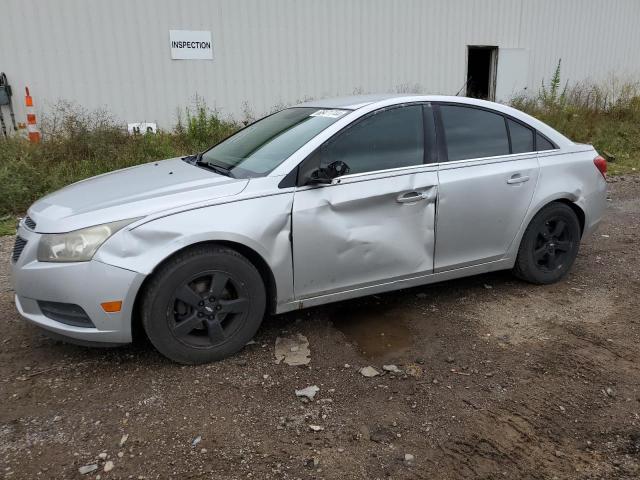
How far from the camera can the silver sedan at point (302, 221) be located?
297 cm

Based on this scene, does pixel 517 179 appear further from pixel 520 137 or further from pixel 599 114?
pixel 599 114

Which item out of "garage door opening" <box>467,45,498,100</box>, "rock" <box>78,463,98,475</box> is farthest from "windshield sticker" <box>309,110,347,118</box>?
"garage door opening" <box>467,45,498,100</box>

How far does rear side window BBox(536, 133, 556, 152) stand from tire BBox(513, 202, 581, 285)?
1.48 ft

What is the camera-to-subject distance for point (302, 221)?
10.8 ft

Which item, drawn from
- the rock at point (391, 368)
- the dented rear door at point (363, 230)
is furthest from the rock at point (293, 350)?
the rock at point (391, 368)

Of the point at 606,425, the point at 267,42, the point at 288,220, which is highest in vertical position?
the point at 267,42

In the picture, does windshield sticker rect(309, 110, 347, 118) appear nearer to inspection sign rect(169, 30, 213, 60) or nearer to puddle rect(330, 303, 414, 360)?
puddle rect(330, 303, 414, 360)

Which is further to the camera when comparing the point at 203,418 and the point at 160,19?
the point at 160,19

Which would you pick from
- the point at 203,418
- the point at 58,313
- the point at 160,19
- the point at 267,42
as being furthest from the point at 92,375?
the point at 267,42

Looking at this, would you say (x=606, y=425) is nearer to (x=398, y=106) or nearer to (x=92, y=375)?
(x=398, y=106)

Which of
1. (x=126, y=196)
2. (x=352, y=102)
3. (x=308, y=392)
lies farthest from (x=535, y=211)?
(x=126, y=196)

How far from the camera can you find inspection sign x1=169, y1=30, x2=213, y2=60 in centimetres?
1001

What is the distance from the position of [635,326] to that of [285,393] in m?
2.57

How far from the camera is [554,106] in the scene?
12336 mm
